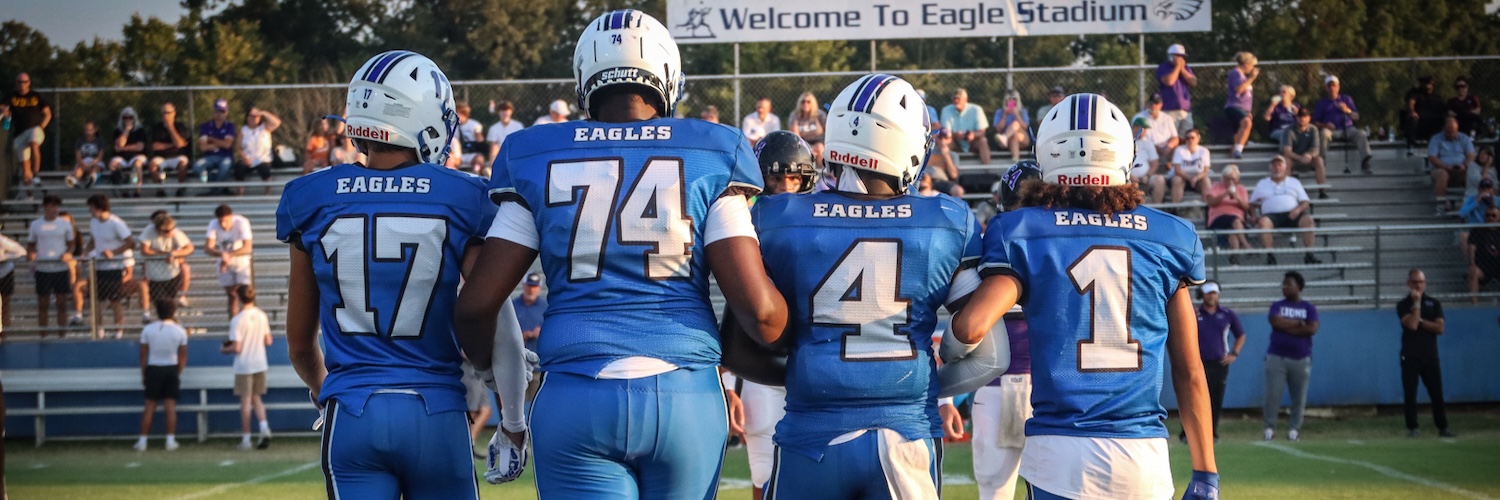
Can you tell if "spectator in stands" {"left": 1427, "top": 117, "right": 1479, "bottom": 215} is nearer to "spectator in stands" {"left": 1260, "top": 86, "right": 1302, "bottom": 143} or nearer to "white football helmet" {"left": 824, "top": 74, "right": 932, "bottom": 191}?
"spectator in stands" {"left": 1260, "top": 86, "right": 1302, "bottom": 143}

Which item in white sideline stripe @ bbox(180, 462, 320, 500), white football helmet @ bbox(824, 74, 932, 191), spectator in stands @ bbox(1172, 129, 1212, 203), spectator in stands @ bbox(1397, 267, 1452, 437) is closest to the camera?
white football helmet @ bbox(824, 74, 932, 191)

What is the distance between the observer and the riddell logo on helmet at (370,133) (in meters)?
4.25

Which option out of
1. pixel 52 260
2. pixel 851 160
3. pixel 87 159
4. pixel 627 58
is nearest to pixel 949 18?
pixel 52 260

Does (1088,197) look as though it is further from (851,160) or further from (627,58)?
(627,58)

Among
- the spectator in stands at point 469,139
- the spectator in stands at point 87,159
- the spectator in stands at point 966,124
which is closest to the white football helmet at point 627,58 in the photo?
the spectator in stands at point 469,139

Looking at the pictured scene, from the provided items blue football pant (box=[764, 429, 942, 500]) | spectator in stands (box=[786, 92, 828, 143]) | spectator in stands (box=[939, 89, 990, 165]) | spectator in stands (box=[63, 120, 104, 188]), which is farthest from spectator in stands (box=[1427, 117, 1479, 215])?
spectator in stands (box=[63, 120, 104, 188])

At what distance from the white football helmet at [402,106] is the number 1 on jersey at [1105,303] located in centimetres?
200

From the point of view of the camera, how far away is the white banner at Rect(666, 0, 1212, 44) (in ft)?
67.8

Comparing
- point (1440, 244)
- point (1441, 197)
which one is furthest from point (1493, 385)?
point (1441, 197)

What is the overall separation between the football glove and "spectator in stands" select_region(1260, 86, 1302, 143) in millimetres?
16926

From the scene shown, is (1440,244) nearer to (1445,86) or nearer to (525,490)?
(1445,86)

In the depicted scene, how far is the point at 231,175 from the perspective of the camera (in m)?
20.0

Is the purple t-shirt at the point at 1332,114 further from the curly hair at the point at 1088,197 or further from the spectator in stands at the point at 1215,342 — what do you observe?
the curly hair at the point at 1088,197

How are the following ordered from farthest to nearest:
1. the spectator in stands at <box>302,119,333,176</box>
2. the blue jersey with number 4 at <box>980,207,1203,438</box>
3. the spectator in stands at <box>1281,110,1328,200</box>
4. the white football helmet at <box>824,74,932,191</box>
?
the spectator in stands at <box>1281,110,1328,200</box>
the spectator in stands at <box>302,119,333,176</box>
the white football helmet at <box>824,74,932,191</box>
the blue jersey with number 4 at <box>980,207,1203,438</box>
